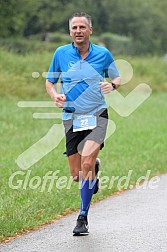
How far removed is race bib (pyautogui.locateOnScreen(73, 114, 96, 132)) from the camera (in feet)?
25.0

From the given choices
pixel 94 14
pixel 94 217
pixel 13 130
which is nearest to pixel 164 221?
pixel 94 217

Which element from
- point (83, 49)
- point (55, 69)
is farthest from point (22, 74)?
point (83, 49)

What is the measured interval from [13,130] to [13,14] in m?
27.1

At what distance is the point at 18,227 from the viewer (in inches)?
306

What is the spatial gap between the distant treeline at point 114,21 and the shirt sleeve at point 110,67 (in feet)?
138

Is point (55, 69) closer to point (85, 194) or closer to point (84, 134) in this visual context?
point (84, 134)

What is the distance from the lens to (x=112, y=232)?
25.0 feet

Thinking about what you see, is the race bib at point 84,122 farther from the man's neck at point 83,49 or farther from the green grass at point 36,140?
the green grass at point 36,140

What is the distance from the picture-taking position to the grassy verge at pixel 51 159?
8596 millimetres

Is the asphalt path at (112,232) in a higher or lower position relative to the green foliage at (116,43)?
higher

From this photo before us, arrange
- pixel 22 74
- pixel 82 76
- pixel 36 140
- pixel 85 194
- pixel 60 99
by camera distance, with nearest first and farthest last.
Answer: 1. pixel 60 99
2. pixel 82 76
3. pixel 85 194
4. pixel 36 140
5. pixel 22 74

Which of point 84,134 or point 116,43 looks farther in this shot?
point 116,43

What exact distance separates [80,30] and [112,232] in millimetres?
2117

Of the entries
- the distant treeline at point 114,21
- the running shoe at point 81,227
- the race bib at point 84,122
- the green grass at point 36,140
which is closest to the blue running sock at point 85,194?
the running shoe at point 81,227
